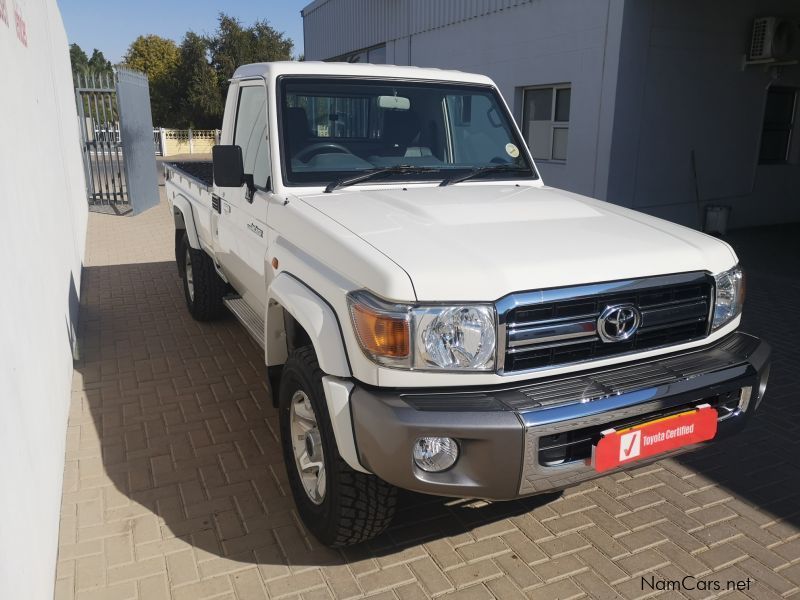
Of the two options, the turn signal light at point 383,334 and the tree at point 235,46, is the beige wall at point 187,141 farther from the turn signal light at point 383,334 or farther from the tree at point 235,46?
the turn signal light at point 383,334

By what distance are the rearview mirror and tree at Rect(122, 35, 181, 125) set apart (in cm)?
3657

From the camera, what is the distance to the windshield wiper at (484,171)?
3.71 metres

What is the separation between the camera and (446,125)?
4.04m

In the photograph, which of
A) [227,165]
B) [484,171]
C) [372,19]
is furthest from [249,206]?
[372,19]

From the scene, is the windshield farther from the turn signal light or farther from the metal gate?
the metal gate

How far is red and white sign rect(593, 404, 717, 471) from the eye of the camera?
2.45m

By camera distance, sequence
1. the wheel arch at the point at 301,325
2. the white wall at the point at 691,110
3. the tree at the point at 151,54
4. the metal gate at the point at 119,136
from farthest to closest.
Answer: the tree at the point at 151,54, the metal gate at the point at 119,136, the white wall at the point at 691,110, the wheel arch at the point at 301,325

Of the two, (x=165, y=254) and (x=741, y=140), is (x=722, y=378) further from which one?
(x=741, y=140)

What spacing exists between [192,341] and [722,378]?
4.24 metres

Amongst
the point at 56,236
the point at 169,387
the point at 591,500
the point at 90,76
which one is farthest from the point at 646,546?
the point at 90,76

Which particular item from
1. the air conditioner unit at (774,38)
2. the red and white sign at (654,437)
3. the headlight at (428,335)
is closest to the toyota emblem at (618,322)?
the red and white sign at (654,437)

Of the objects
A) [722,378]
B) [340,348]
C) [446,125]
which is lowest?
[722,378]

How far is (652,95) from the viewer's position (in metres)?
9.23

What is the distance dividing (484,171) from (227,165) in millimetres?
1472
